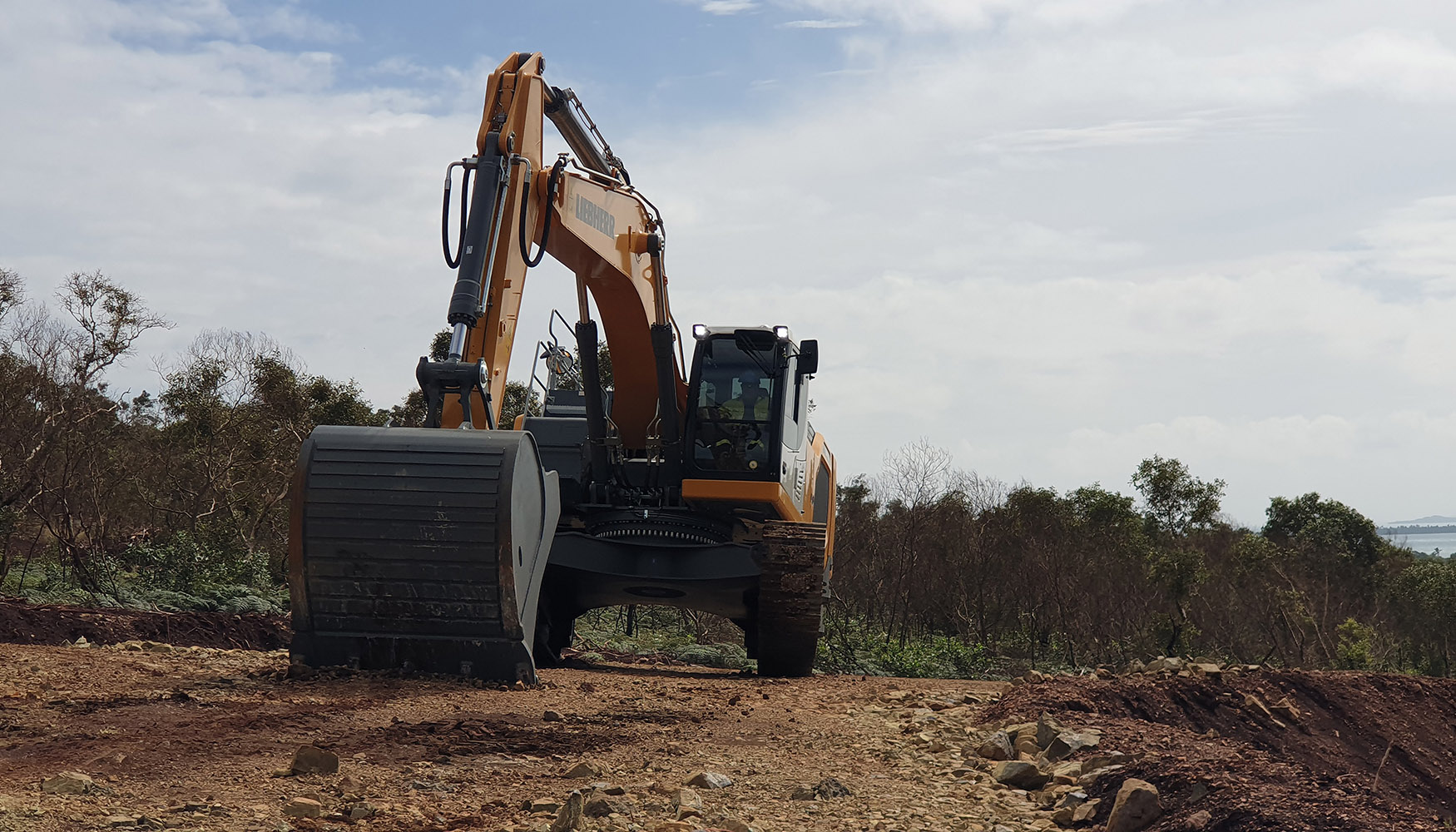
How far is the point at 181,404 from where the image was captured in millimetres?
21594

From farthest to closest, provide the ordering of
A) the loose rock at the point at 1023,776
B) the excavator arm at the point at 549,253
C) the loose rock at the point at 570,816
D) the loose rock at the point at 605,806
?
the excavator arm at the point at 549,253 → the loose rock at the point at 1023,776 → the loose rock at the point at 605,806 → the loose rock at the point at 570,816

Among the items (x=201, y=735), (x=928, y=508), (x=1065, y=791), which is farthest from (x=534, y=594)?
(x=928, y=508)

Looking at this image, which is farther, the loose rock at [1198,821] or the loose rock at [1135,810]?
the loose rock at [1135,810]

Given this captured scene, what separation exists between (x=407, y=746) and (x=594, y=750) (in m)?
0.90

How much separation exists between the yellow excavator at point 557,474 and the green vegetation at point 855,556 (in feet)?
11.0

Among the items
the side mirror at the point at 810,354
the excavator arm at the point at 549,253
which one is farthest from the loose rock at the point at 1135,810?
the side mirror at the point at 810,354

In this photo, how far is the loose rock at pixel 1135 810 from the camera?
5.09 m

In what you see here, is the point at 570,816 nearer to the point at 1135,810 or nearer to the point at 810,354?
the point at 1135,810

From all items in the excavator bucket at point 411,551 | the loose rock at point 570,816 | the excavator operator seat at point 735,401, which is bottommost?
the loose rock at point 570,816

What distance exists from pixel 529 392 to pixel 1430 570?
18.8 meters

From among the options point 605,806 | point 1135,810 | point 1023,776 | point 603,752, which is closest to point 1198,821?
point 1135,810

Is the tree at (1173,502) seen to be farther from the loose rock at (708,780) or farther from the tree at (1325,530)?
the loose rock at (708,780)

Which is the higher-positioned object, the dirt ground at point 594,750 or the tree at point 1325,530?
the tree at point 1325,530

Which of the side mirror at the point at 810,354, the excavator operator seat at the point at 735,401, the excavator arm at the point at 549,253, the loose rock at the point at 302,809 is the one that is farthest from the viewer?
the side mirror at the point at 810,354
